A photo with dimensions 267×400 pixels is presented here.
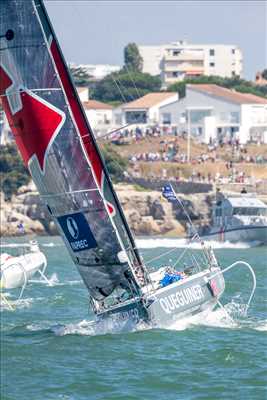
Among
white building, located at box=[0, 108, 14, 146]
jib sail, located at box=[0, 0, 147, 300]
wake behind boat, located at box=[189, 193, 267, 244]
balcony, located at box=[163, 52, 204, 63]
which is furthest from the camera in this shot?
balcony, located at box=[163, 52, 204, 63]

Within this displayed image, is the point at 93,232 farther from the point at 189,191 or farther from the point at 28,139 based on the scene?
the point at 189,191

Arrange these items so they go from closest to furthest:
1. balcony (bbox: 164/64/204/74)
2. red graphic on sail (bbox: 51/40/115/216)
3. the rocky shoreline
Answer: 1. red graphic on sail (bbox: 51/40/115/216)
2. the rocky shoreline
3. balcony (bbox: 164/64/204/74)

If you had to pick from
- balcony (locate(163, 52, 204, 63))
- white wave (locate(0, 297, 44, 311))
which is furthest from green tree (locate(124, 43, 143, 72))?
white wave (locate(0, 297, 44, 311))

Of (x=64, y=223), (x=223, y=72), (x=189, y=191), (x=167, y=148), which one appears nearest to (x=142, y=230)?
(x=189, y=191)

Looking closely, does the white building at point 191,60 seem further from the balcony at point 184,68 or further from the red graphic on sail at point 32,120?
the red graphic on sail at point 32,120

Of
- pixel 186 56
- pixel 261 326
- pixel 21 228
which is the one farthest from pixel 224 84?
pixel 261 326

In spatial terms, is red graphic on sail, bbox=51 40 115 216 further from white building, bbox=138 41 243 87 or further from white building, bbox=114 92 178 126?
white building, bbox=138 41 243 87

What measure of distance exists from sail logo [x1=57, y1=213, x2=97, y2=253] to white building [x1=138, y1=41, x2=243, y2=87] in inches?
3384

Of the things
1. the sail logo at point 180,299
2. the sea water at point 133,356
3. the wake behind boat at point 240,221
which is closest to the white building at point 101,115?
the wake behind boat at point 240,221

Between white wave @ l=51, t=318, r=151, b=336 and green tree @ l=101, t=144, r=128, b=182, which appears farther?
green tree @ l=101, t=144, r=128, b=182

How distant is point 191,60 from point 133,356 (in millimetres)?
94001

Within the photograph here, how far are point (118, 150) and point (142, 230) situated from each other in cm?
1013

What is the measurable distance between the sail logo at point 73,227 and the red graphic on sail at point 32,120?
113 cm

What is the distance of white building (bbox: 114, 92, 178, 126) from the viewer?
80.6m
